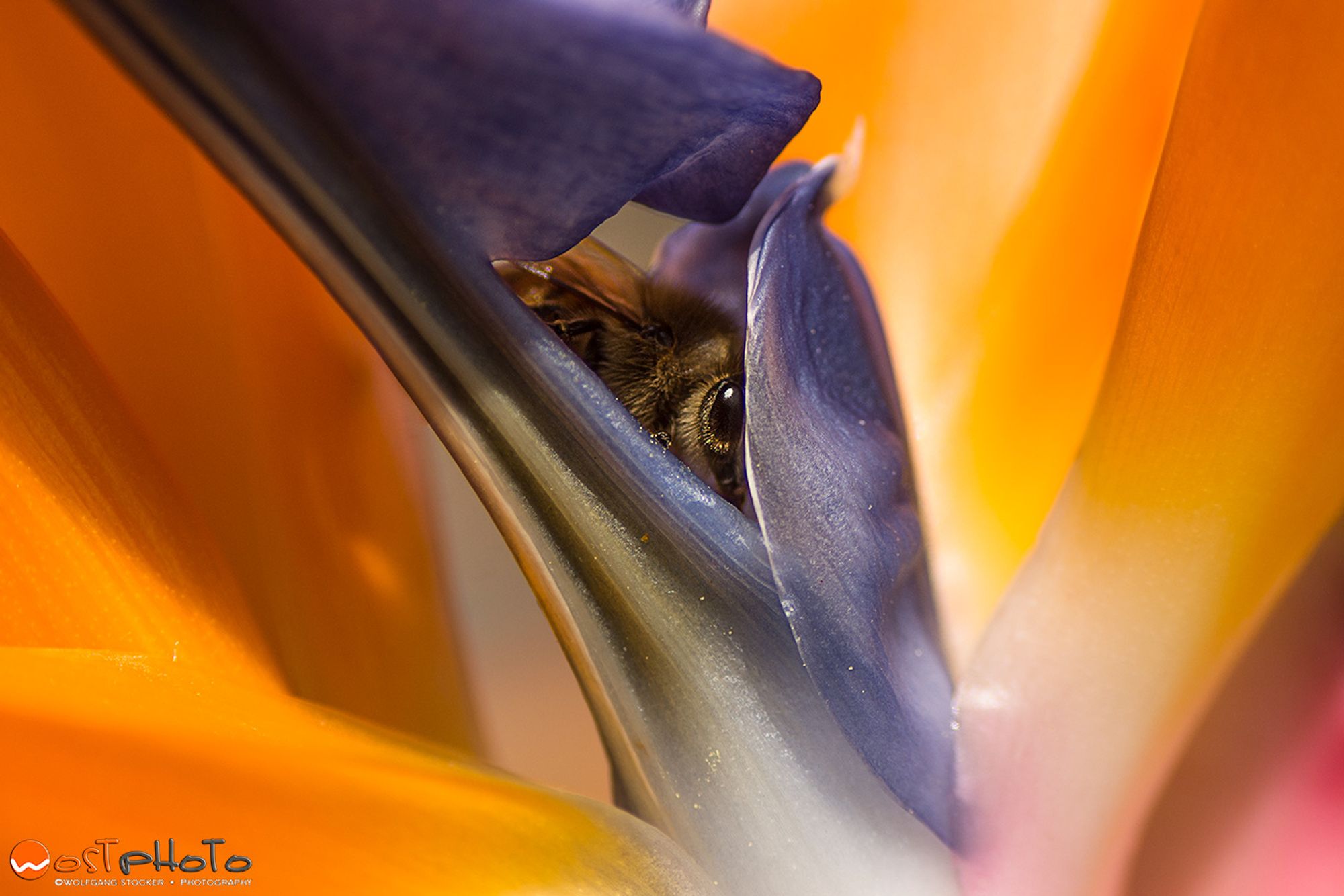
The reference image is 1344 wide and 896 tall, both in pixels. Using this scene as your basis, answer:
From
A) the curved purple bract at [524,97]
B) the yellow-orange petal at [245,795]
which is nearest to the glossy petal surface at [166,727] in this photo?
the yellow-orange petal at [245,795]

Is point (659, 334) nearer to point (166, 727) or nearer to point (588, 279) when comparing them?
point (588, 279)

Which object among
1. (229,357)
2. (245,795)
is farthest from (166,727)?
(229,357)

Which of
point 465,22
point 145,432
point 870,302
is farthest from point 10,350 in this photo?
point 870,302

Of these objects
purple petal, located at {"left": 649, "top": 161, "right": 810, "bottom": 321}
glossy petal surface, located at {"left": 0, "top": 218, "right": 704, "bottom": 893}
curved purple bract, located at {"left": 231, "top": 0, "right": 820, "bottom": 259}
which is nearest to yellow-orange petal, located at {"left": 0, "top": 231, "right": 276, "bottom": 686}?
glossy petal surface, located at {"left": 0, "top": 218, "right": 704, "bottom": 893}

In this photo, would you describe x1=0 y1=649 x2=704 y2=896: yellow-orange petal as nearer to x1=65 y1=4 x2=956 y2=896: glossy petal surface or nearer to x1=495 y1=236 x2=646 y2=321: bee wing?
x1=65 y1=4 x2=956 y2=896: glossy petal surface

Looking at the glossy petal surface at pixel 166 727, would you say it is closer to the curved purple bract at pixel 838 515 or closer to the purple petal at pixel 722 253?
the curved purple bract at pixel 838 515

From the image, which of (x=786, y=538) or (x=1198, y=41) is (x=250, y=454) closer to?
(x=786, y=538)
